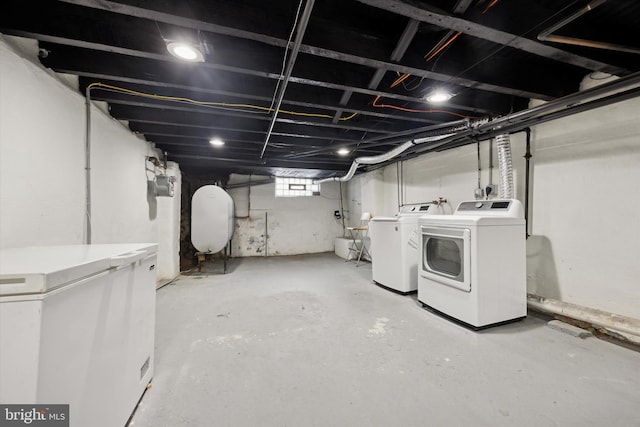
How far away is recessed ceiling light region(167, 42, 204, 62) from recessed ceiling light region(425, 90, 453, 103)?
6.24 feet

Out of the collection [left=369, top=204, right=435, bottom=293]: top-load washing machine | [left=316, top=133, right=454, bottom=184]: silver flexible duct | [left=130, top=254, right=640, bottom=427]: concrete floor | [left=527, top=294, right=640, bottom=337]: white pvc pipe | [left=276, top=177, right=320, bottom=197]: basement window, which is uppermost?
[left=316, top=133, right=454, bottom=184]: silver flexible duct

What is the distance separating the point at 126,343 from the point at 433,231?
2628 mm

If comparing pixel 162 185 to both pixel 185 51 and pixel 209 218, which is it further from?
pixel 185 51

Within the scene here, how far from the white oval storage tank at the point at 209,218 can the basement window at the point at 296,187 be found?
2.24 metres

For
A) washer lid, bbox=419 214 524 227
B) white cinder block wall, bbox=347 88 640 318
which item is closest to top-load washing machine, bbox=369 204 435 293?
washer lid, bbox=419 214 524 227

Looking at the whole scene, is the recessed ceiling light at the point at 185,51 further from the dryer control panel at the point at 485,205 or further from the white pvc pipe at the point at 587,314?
the white pvc pipe at the point at 587,314

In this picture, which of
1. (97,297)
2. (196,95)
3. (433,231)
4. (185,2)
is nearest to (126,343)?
(97,297)

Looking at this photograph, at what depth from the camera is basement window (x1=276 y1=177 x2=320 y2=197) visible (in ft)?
20.8

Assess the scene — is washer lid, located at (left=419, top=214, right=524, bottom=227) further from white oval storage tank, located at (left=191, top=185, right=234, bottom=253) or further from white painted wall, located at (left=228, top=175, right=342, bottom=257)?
white painted wall, located at (left=228, top=175, right=342, bottom=257)

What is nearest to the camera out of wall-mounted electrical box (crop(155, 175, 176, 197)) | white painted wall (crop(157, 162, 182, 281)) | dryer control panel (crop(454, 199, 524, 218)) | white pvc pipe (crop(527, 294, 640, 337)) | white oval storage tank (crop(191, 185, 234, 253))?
white pvc pipe (crop(527, 294, 640, 337))

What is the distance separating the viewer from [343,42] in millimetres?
1539

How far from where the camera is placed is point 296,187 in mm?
6465

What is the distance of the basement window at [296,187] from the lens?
20.8 feet

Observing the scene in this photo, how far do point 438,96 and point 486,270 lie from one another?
65.3 inches
